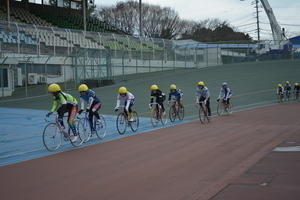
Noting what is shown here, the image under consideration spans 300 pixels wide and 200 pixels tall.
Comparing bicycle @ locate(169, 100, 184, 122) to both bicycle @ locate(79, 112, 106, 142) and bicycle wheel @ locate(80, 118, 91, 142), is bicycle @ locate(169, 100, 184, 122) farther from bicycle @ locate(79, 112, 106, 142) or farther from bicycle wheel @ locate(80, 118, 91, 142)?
bicycle wheel @ locate(80, 118, 91, 142)

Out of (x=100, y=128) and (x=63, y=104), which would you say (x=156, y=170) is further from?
(x=100, y=128)

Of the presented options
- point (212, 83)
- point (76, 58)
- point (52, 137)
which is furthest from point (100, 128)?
point (212, 83)

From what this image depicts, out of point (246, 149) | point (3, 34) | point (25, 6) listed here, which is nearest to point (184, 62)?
point (3, 34)

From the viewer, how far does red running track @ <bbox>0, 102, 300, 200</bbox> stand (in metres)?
Answer: 6.38

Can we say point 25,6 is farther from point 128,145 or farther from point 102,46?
point 128,145

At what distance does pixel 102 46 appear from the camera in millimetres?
40281

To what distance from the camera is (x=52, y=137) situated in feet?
35.5

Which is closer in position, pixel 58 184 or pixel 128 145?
pixel 58 184

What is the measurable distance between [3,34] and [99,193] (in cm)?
2780

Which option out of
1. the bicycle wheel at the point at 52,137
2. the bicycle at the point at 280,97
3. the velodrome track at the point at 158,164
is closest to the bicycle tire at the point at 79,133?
the velodrome track at the point at 158,164

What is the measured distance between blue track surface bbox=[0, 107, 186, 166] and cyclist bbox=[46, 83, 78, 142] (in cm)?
82

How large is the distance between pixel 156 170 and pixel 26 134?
781cm

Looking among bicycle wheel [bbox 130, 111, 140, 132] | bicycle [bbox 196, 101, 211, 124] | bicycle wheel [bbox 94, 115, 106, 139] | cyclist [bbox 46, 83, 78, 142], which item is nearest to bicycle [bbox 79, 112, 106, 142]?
bicycle wheel [bbox 94, 115, 106, 139]

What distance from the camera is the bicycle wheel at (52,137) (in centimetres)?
1064
